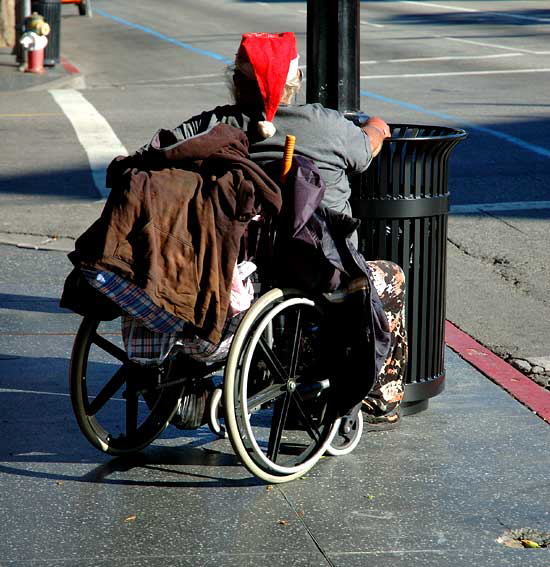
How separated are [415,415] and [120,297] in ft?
5.76

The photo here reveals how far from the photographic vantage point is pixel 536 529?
3.92m

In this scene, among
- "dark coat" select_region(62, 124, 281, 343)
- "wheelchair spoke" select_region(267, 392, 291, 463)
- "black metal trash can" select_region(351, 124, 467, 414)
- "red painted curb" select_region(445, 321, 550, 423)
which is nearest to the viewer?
"dark coat" select_region(62, 124, 281, 343)

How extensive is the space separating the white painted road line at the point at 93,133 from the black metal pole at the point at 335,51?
216 inches

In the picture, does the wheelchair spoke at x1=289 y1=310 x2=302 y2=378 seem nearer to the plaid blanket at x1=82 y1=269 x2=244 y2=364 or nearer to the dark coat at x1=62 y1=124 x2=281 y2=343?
the plaid blanket at x1=82 y1=269 x2=244 y2=364

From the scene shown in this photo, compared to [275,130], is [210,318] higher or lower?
lower

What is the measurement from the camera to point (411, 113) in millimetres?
15742

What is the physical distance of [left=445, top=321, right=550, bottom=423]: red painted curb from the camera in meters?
5.30

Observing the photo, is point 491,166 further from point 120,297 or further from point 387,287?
point 120,297

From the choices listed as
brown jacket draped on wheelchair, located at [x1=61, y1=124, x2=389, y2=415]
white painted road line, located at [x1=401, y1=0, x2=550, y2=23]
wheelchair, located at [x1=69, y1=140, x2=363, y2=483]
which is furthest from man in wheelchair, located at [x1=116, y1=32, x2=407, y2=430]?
white painted road line, located at [x1=401, y1=0, x2=550, y2=23]

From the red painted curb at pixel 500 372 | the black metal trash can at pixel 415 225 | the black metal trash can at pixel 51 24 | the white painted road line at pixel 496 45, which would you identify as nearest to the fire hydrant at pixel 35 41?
the black metal trash can at pixel 51 24

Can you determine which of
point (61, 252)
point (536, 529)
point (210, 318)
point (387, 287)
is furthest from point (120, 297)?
point (61, 252)

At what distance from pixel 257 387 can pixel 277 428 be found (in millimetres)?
282

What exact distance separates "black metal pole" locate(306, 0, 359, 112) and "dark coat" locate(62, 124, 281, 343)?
1.19 m

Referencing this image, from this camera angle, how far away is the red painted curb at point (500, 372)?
530cm
